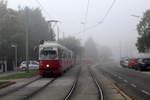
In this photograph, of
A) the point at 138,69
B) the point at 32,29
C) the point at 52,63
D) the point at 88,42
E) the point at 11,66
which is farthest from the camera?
the point at 88,42

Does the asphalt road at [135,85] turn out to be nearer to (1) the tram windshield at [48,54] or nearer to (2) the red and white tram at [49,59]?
(2) the red and white tram at [49,59]

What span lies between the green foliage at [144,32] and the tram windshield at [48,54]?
30.1 meters

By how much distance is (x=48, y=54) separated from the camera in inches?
1230

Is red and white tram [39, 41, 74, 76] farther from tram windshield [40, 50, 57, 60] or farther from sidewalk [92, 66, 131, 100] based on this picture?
sidewalk [92, 66, 131, 100]

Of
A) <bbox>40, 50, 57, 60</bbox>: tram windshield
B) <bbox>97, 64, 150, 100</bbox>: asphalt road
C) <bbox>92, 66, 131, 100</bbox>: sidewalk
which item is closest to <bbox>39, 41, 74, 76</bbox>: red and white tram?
<bbox>40, 50, 57, 60</bbox>: tram windshield

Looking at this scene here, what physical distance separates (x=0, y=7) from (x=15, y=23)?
375cm

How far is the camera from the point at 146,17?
58469mm

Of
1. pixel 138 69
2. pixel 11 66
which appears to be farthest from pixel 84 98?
pixel 11 66

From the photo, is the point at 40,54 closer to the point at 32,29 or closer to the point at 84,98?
the point at 84,98

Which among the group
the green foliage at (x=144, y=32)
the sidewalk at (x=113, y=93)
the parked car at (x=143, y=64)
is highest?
the green foliage at (x=144, y=32)

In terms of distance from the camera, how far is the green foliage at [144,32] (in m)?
58.2

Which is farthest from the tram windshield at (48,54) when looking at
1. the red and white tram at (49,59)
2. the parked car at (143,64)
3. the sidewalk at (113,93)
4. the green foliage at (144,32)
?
the green foliage at (144,32)

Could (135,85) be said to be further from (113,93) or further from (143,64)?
(143,64)

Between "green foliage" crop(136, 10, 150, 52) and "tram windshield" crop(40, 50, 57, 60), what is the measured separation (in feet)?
98.6
